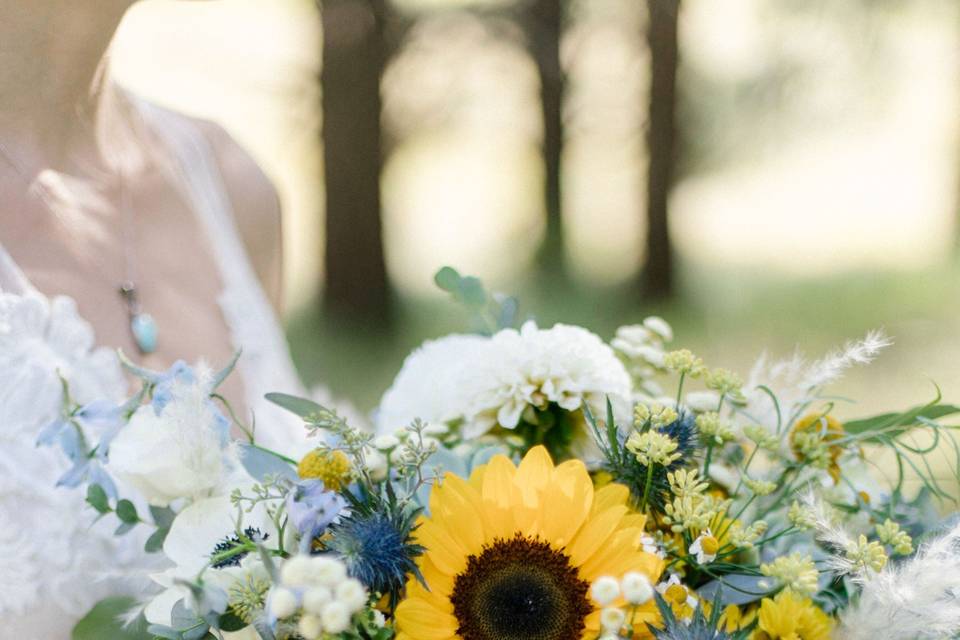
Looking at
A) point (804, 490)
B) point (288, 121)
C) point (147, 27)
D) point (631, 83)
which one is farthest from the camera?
point (631, 83)

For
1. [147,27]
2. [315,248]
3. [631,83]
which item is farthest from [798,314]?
[147,27]

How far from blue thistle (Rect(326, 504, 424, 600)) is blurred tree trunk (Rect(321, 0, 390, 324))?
19.5 ft

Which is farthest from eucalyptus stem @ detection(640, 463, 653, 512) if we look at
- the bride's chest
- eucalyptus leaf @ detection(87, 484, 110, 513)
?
the bride's chest

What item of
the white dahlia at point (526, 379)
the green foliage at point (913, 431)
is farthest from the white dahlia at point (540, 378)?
the green foliage at point (913, 431)

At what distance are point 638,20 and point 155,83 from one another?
3385 millimetres

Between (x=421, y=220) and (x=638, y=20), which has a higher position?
(x=638, y=20)

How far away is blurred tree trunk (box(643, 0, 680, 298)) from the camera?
6.85 meters

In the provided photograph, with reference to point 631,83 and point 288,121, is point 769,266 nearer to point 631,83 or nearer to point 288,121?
point 631,83

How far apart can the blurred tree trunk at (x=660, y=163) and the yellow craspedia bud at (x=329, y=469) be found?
627 centimetres

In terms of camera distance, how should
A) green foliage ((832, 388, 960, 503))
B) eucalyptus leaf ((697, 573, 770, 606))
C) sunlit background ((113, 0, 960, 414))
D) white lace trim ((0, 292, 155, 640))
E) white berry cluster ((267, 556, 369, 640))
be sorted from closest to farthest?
1. white berry cluster ((267, 556, 369, 640))
2. eucalyptus leaf ((697, 573, 770, 606))
3. green foliage ((832, 388, 960, 503))
4. white lace trim ((0, 292, 155, 640))
5. sunlit background ((113, 0, 960, 414))

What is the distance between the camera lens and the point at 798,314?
682 centimetres

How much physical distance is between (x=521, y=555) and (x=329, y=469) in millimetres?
166

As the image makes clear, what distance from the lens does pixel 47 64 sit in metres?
1.32

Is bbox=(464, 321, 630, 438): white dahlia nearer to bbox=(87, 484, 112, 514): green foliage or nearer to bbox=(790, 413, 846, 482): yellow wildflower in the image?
bbox=(790, 413, 846, 482): yellow wildflower
